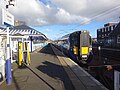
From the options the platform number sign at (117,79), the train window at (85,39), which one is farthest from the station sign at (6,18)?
A: the train window at (85,39)

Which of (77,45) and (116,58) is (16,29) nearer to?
(77,45)

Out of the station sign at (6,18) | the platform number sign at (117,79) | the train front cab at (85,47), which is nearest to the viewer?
the platform number sign at (117,79)

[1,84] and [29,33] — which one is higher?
[29,33]

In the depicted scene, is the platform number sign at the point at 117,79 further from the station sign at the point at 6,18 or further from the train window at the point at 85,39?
the train window at the point at 85,39

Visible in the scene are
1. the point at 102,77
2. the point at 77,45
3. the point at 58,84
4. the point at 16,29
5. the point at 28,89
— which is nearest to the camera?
the point at 28,89

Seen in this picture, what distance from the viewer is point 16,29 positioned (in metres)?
31.5

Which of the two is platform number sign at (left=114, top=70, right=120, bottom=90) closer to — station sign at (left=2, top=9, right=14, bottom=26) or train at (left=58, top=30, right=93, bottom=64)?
station sign at (left=2, top=9, right=14, bottom=26)

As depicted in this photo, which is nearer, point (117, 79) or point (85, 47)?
point (117, 79)

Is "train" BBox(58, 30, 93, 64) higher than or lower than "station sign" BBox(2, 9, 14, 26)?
lower

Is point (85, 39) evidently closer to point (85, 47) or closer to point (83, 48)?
point (85, 47)

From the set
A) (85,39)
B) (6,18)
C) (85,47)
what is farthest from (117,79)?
(85,39)

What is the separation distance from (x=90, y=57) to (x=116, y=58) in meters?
10.7

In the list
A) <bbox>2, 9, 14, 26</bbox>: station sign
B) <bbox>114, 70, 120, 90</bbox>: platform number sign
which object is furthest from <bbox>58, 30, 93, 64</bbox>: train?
<bbox>114, 70, 120, 90</bbox>: platform number sign

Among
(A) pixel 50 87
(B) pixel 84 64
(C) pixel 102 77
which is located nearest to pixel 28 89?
(A) pixel 50 87
